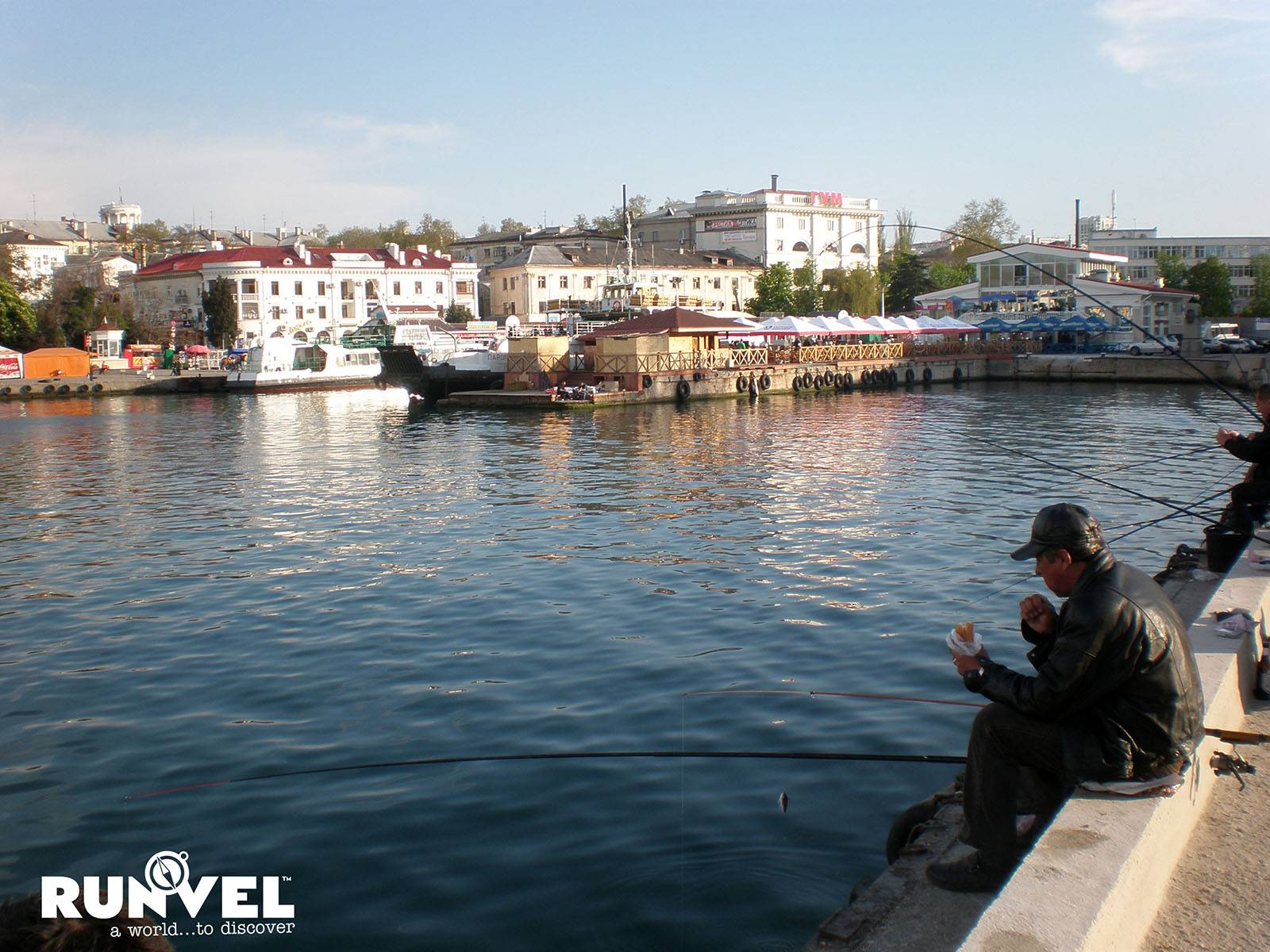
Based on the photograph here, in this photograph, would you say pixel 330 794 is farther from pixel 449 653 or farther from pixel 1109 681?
pixel 1109 681

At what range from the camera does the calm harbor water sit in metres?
5.84

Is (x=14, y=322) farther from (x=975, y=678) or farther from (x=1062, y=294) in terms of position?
(x=975, y=678)

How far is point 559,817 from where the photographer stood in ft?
21.3

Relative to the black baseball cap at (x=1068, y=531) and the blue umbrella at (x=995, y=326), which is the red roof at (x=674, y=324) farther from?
the black baseball cap at (x=1068, y=531)

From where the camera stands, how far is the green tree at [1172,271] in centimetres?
9331

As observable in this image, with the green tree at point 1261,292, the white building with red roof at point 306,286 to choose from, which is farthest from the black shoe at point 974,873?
the green tree at point 1261,292

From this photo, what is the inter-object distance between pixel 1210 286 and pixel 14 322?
8277 cm

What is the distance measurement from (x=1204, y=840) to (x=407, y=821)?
408 centimetres

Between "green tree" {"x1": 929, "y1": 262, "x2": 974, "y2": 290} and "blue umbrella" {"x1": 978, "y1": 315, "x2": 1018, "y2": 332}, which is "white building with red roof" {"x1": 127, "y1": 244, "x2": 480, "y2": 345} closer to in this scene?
"blue umbrella" {"x1": 978, "y1": 315, "x2": 1018, "y2": 332}

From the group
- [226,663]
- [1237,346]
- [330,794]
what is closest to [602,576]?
[226,663]

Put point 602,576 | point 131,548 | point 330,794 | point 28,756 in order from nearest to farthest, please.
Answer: point 330,794
point 28,756
point 602,576
point 131,548

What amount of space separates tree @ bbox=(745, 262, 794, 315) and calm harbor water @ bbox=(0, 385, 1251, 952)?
208 ft

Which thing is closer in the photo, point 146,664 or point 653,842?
point 653,842

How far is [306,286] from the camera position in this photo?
271 ft
